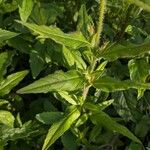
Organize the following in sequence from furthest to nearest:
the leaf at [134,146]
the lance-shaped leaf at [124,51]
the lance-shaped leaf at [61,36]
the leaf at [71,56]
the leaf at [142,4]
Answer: the leaf at [134,146] → the leaf at [71,56] → the lance-shaped leaf at [61,36] → the lance-shaped leaf at [124,51] → the leaf at [142,4]

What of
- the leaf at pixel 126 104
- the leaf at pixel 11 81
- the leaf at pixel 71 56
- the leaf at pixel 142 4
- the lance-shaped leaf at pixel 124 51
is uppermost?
the leaf at pixel 142 4

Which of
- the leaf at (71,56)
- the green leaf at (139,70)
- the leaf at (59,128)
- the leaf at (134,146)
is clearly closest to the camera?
the leaf at (59,128)

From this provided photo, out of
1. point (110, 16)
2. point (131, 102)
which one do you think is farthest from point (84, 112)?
point (110, 16)

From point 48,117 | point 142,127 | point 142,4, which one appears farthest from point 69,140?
point 142,4

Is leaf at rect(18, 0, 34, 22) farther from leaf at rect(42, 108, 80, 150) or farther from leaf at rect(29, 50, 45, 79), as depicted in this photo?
leaf at rect(42, 108, 80, 150)

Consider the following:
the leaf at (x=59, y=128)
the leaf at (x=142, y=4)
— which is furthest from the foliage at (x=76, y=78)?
the leaf at (x=142, y=4)

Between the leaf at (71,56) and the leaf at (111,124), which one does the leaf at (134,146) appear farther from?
the leaf at (71,56)
